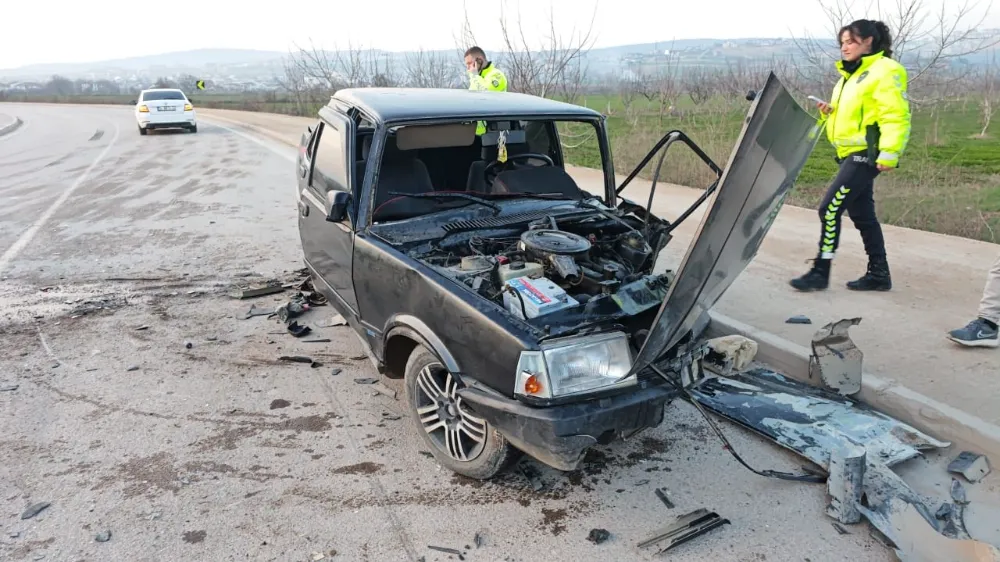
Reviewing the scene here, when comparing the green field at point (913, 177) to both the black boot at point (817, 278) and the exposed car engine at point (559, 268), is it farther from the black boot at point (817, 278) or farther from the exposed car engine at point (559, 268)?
the exposed car engine at point (559, 268)

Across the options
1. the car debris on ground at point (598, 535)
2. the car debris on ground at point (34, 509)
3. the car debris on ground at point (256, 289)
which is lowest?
the car debris on ground at point (598, 535)

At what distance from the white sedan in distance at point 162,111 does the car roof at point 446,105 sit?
66.0 feet

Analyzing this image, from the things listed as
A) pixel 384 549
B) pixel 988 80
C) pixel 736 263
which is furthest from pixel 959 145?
pixel 384 549

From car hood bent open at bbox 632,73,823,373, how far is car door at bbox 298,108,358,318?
2.02 meters

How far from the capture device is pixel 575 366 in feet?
9.60

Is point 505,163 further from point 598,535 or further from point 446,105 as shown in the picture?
point 598,535

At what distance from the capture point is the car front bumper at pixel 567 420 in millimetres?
2840

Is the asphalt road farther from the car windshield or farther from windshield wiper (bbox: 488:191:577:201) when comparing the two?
windshield wiper (bbox: 488:191:577:201)

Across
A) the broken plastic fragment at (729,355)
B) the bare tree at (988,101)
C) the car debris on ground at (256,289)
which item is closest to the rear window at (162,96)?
the car debris on ground at (256,289)

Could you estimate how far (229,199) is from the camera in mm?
10875

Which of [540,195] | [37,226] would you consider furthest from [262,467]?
[37,226]

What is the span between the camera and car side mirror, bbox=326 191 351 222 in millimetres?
3928

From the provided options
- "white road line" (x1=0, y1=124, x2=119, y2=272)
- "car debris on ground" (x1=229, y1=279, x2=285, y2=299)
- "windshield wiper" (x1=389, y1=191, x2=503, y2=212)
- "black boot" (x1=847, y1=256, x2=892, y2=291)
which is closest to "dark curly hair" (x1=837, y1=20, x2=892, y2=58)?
"black boot" (x1=847, y1=256, x2=892, y2=291)

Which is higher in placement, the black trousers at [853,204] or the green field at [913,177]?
the black trousers at [853,204]
